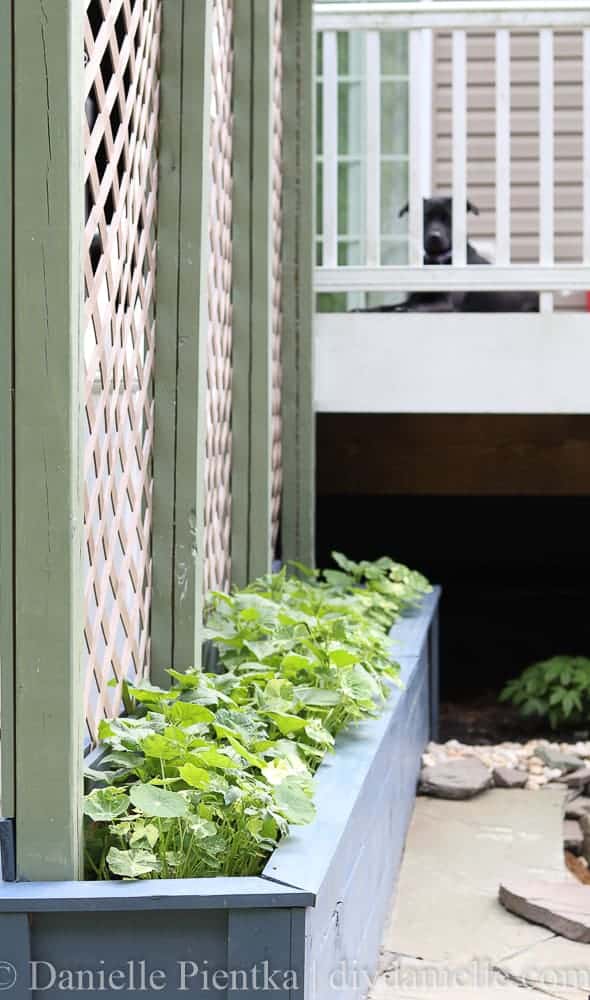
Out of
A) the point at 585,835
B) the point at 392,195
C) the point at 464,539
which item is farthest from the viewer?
the point at 464,539

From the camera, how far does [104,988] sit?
179cm

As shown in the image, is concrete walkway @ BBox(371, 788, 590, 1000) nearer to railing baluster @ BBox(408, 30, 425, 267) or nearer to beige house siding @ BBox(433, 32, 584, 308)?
railing baluster @ BBox(408, 30, 425, 267)

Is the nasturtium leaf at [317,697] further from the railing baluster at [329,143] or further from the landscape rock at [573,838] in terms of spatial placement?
the railing baluster at [329,143]

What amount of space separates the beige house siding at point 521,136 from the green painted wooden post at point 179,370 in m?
5.24

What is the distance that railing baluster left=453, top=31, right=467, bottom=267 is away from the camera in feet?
15.7

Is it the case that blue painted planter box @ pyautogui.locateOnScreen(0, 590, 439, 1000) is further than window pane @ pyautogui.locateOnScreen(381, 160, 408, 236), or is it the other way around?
window pane @ pyautogui.locateOnScreen(381, 160, 408, 236)

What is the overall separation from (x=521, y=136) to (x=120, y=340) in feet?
20.1

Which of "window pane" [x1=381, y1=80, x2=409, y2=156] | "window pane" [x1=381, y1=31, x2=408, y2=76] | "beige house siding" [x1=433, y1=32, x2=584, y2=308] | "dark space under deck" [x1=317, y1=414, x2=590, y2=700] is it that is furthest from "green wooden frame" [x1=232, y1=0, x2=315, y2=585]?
"beige house siding" [x1=433, y1=32, x2=584, y2=308]

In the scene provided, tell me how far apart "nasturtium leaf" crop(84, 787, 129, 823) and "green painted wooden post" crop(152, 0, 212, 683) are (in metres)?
0.78

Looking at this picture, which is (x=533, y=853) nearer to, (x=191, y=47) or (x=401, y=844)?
(x=401, y=844)

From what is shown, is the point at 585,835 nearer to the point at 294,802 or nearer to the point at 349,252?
the point at 294,802

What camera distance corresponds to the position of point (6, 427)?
72.1 inches

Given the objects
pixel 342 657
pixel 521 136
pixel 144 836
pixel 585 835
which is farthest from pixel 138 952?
pixel 521 136

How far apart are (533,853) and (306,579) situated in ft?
4.78
